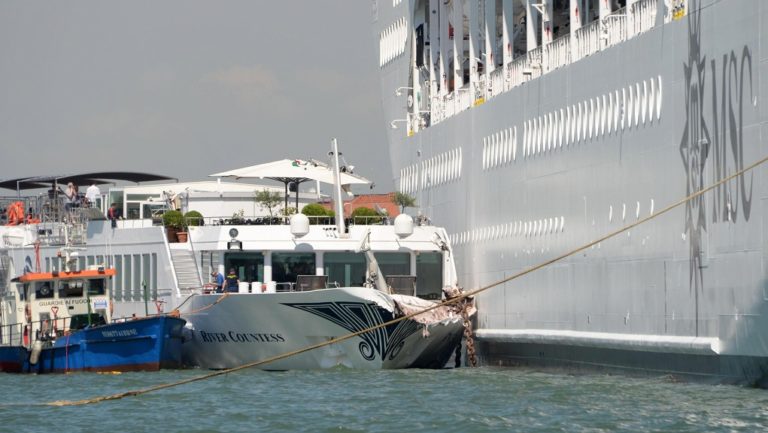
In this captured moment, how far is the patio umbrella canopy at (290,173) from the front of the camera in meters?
36.6

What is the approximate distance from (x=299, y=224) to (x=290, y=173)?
396 centimetres

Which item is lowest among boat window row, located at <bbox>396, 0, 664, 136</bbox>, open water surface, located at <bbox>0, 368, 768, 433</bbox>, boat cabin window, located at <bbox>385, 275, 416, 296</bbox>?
open water surface, located at <bbox>0, 368, 768, 433</bbox>

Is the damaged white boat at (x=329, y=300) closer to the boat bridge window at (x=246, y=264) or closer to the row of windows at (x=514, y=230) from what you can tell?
the boat bridge window at (x=246, y=264)

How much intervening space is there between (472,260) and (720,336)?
1264 centimetres

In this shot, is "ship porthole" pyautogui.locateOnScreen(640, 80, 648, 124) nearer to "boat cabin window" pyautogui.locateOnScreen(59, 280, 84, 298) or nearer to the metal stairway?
the metal stairway

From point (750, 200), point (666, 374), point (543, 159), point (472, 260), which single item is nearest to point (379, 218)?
point (472, 260)

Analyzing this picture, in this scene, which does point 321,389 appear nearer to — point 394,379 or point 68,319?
point 394,379

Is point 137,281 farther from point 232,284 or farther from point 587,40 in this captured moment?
point 587,40

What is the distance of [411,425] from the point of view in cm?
2072

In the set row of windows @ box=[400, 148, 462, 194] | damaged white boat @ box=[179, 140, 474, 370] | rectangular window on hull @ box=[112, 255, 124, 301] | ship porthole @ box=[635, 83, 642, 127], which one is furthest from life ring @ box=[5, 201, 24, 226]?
ship porthole @ box=[635, 83, 642, 127]

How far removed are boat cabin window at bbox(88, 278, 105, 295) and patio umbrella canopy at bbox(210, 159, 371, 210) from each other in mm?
3358

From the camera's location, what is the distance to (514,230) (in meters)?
32.5

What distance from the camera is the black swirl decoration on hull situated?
99.5 feet

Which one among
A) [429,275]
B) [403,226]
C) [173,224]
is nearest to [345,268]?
[403,226]
